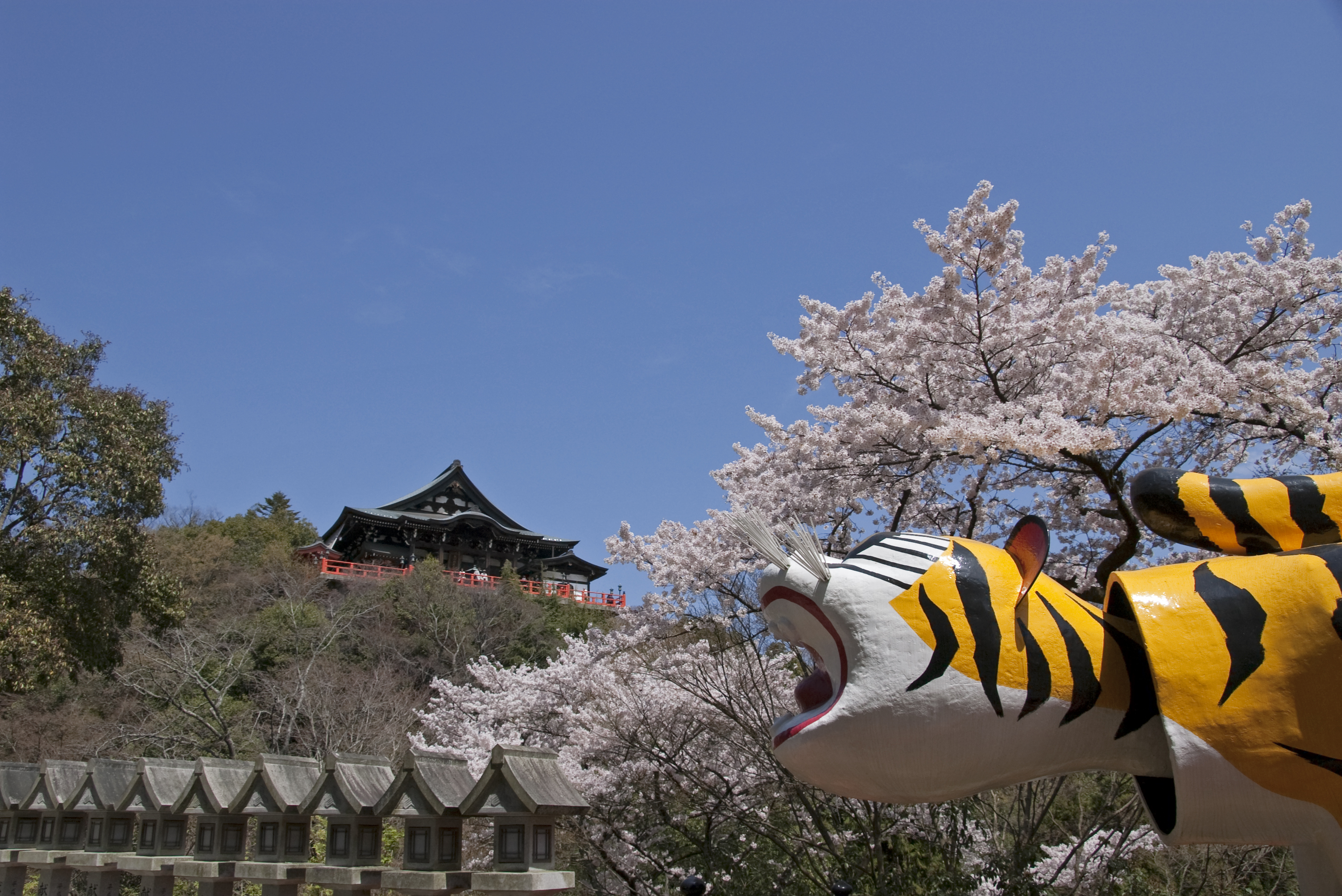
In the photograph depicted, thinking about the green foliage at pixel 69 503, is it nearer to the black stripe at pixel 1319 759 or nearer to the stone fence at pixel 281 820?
the stone fence at pixel 281 820


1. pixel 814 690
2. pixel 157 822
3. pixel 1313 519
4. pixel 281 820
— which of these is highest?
pixel 1313 519

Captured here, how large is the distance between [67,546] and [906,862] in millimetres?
10840

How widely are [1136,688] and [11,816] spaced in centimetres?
984

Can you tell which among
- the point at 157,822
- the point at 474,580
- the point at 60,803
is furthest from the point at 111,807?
the point at 474,580

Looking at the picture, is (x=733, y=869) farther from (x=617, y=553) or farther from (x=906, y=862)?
(x=617, y=553)

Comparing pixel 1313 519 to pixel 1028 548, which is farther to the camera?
pixel 1313 519

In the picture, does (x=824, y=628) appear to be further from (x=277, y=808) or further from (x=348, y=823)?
(x=277, y=808)

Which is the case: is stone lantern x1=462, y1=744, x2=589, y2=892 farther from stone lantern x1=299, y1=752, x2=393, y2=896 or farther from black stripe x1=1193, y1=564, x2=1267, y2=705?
black stripe x1=1193, y1=564, x2=1267, y2=705

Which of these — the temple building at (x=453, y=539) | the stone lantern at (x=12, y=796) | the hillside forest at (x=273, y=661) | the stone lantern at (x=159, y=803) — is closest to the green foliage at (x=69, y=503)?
the hillside forest at (x=273, y=661)

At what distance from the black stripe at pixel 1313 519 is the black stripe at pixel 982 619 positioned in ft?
4.42

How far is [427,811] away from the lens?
18.7ft

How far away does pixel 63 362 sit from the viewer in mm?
12930

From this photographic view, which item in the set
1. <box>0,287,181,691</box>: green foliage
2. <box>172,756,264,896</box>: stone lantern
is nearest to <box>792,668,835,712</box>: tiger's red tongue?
<box>172,756,264,896</box>: stone lantern

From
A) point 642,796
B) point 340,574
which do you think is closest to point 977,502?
point 642,796
